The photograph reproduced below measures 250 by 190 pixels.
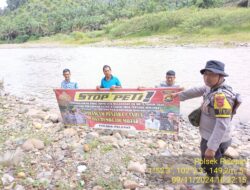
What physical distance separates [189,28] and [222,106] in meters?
42.0

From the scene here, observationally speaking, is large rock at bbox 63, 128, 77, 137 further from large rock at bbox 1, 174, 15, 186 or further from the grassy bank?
the grassy bank

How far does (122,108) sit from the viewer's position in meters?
6.06

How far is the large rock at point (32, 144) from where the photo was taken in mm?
5469

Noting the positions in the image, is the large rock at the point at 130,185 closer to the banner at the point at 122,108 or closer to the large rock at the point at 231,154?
the banner at the point at 122,108

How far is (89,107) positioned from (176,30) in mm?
41689

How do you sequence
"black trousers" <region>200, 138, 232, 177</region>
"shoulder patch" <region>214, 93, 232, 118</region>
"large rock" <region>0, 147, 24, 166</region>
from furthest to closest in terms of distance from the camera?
"large rock" <region>0, 147, 24, 166</region>
"black trousers" <region>200, 138, 232, 177</region>
"shoulder patch" <region>214, 93, 232, 118</region>

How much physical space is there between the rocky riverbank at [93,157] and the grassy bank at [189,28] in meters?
27.0

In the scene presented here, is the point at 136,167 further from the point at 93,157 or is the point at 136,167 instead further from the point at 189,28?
the point at 189,28

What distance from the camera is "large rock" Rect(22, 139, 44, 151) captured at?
5469 mm

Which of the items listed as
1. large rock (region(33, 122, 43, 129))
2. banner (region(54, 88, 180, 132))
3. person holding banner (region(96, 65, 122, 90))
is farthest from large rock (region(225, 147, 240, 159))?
large rock (region(33, 122, 43, 129))

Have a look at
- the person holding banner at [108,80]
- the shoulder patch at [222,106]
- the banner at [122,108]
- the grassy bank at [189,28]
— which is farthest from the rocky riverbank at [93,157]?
the grassy bank at [189,28]

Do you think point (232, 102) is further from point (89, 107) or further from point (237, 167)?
point (89, 107)

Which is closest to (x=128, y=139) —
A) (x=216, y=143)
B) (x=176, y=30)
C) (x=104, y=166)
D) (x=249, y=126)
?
(x=104, y=166)

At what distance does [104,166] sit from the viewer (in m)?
4.90
